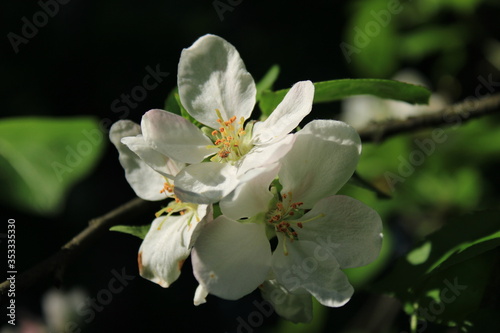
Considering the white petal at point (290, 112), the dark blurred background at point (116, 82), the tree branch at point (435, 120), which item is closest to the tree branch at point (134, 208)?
the tree branch at point (435, 120)

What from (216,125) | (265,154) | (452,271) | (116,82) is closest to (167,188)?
(216,125)

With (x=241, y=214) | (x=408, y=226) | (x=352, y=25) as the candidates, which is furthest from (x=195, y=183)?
(x=408, y=226)

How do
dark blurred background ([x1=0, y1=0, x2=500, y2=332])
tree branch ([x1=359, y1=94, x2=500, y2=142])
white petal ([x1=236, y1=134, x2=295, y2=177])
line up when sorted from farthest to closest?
dark blurred background ([x1=0, y1=0, x2=500, y2=332])
tree branch ([x1=359, y1=94, x2=500, y2=142])
white petal ([x1=236, y1=134, x2=295, y2=177])

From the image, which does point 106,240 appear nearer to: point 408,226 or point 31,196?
point 408,226

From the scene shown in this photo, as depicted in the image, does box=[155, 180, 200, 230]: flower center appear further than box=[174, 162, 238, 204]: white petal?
Yes

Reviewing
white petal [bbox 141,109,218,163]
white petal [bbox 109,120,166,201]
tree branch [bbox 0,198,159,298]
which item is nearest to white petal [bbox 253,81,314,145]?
white petal [bbox 141,109,218,163]

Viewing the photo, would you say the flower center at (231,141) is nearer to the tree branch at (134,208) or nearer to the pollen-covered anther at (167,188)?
the pollen-covered anther at (167,188)

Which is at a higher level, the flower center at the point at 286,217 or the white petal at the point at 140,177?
the white petal at the point at 140,177

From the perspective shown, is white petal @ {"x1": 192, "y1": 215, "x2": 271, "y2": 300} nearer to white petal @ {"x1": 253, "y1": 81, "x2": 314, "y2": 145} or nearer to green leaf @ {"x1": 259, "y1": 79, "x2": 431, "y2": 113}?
white petal @ {"x1": 253, "y1": 81, "x2": 314, "y2": 145}
